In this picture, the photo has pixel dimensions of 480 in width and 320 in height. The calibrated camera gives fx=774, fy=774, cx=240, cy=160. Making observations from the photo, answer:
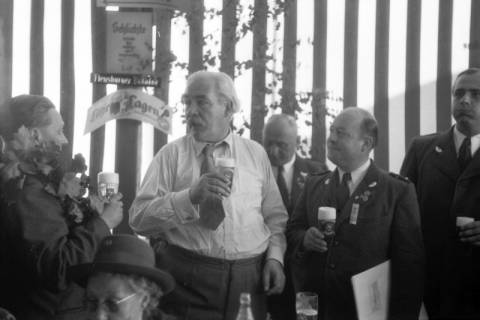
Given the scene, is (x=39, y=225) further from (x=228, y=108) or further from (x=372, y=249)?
(x=372, y=249)

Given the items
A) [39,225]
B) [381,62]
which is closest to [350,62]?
[381,62]

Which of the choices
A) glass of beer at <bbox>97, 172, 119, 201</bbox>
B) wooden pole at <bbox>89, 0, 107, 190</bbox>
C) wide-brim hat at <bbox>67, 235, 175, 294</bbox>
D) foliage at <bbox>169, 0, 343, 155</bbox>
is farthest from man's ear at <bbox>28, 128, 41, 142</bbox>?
foliage at <bbox>169, 0, 343, 155</bbox>

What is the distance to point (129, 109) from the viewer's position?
192 inches

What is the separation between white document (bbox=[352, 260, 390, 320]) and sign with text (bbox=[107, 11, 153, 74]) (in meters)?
2.17

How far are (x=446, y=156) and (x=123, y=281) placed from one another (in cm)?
208

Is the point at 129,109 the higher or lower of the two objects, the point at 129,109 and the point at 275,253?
the higher

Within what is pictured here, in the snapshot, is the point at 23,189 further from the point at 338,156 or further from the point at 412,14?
the point at 412,14

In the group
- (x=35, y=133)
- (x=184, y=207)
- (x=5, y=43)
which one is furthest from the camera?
(x=5, y=43)

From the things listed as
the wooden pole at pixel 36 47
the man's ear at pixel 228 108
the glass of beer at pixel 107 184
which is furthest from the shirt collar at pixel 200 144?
the wooden pole at pixel 36 47

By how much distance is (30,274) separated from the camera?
304 cm

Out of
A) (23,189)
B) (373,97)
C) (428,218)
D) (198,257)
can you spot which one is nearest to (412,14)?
(373,97)

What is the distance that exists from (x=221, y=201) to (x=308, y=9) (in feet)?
7.36

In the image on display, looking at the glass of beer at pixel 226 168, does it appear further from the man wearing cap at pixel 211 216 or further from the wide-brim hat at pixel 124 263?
the wide-brim hat at pixel 124 263

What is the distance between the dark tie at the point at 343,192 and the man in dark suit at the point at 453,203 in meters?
0.48
